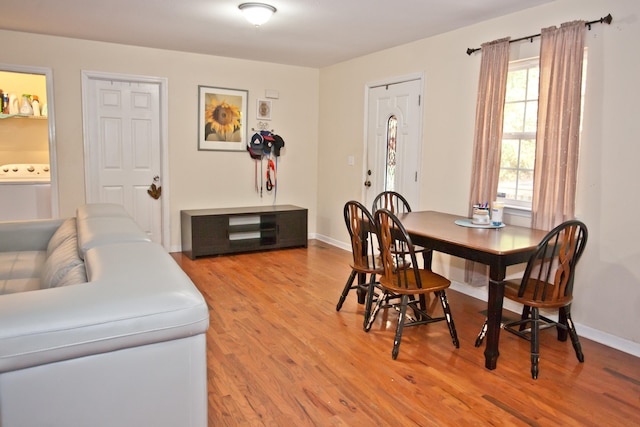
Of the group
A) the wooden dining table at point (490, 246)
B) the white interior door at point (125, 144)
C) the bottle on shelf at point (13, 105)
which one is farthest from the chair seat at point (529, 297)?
the bottle on shelf at point (13, 105)

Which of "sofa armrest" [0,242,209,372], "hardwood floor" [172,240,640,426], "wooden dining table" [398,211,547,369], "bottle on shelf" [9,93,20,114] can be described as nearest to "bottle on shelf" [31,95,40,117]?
"bottle on shelf" [9,93,20,114]

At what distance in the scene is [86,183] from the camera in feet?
16.4

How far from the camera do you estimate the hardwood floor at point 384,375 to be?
86.0 inches

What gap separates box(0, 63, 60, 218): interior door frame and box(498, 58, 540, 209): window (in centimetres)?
438

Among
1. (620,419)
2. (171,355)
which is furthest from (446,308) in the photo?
(171,355)

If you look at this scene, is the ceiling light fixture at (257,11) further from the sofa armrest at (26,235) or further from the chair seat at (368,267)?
the sofa armrest at (26,235)

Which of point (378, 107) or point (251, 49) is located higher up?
point (251, 49)

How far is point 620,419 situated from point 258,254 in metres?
3.93

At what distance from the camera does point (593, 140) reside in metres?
3.10

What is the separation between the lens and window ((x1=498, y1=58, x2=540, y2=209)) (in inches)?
141

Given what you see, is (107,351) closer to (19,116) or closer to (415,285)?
(415,285)

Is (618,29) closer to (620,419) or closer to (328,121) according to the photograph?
(620,419)

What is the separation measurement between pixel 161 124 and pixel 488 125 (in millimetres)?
3569

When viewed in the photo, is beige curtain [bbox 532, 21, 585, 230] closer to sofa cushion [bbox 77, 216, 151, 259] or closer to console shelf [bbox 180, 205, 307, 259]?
sofa cushion [bbox 77, 216, 151, 259]
